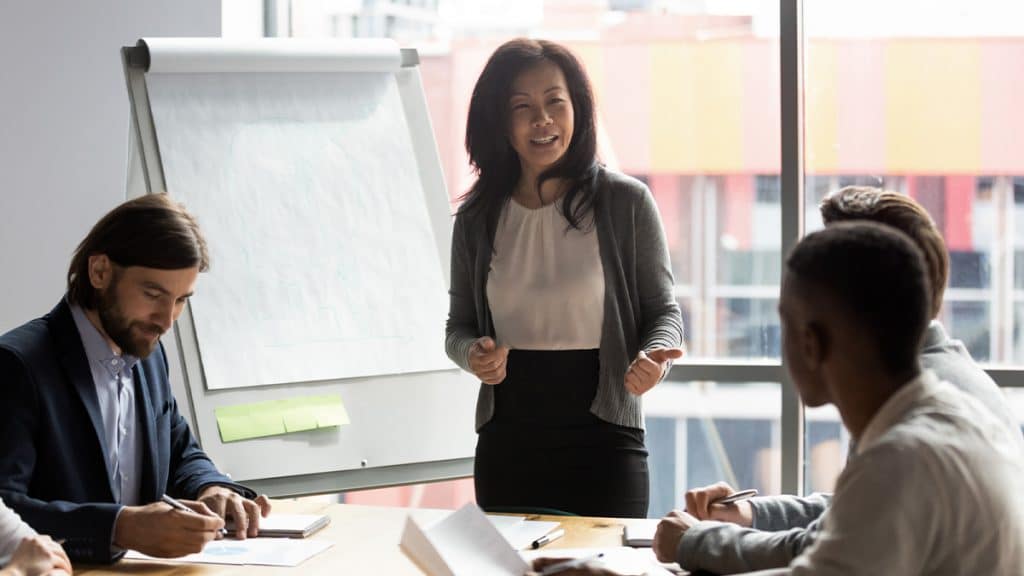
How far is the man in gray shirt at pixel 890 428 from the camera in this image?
46.4 inches

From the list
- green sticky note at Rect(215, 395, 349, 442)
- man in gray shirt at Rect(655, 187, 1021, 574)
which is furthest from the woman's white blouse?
man in gray shirt at Rect(655, 187, 1021, 574)

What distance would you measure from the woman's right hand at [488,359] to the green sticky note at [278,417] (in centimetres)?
70

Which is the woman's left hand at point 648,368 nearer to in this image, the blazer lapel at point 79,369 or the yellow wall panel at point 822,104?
the blazer lapel at point 79,369

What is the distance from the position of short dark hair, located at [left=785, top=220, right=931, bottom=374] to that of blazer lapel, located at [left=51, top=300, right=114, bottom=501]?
1334 millimetres

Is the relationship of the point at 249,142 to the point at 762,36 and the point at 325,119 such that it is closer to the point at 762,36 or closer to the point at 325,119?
the point at 325,119

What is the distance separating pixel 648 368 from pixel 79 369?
44.5 inches

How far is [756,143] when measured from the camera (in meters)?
3.81

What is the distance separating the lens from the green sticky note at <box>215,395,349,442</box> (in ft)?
9.98

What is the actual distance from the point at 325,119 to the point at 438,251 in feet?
1.67

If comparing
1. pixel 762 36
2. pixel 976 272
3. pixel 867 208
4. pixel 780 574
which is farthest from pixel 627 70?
pixel 780 574

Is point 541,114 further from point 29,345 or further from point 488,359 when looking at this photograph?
point 29,345

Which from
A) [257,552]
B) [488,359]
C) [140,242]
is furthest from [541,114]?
[257,552]

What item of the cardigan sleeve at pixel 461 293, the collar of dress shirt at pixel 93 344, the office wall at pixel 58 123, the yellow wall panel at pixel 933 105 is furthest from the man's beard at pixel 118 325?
the yellow wall panel at pixel 933 105

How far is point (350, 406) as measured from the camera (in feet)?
10.4
